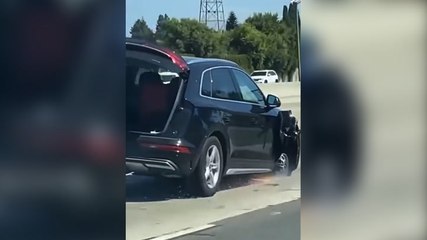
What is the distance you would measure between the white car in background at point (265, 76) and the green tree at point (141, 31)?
78 cm

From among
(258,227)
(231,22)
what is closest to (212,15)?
(231,22)

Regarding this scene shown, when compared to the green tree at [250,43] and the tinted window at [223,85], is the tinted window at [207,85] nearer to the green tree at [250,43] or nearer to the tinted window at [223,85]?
the tinted window at [223,85]

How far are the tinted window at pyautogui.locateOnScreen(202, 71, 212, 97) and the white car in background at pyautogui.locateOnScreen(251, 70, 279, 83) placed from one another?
0.33 metres

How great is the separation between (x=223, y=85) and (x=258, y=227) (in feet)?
3.06

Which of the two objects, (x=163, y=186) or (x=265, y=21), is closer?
(x=265, y=21)

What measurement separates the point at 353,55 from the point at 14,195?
5.10 feet

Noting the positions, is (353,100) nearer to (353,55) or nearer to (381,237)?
(353,55)

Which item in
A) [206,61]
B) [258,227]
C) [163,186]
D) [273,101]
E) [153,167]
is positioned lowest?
[258,227]

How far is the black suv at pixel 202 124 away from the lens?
4215 mm

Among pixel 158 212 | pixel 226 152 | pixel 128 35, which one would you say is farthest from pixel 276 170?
pixel 128 35

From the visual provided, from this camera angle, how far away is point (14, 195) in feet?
11.1

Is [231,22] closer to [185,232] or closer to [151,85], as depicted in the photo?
[151,85]

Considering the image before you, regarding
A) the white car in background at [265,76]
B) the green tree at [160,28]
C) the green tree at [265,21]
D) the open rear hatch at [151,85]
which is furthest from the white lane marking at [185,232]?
the green tree at [265,21]

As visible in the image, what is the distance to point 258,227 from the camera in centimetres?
499
